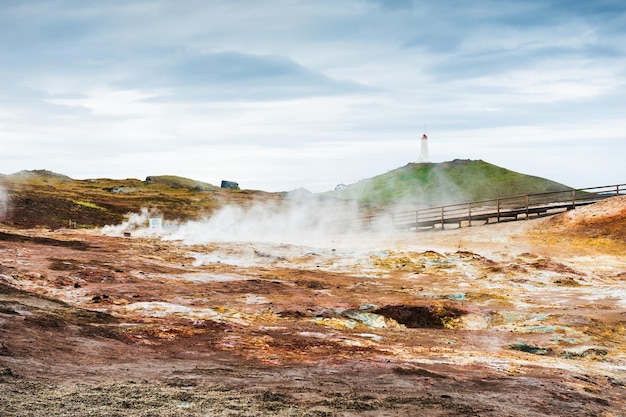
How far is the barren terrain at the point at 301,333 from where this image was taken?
782 centimetres

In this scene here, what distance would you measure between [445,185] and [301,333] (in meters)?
73.4

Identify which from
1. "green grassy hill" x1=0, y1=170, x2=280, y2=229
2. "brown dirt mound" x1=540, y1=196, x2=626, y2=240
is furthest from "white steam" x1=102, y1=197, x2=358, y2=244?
"brown dirt mound" x1=540, y1=196, x2=626, y2=240

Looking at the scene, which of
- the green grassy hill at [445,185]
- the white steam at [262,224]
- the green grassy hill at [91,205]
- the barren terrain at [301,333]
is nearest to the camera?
the barren terrain at [301,333]

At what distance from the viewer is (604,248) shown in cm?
3588

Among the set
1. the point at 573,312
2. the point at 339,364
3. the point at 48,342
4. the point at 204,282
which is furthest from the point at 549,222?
the point at 48,342

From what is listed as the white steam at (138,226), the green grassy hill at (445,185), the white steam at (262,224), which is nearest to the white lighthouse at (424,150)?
A: the green grassy hill at (445,185)

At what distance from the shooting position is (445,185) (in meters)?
84.2

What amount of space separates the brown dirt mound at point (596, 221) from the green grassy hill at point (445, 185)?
110 feet

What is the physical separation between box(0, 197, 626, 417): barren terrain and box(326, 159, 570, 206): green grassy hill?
4878cm

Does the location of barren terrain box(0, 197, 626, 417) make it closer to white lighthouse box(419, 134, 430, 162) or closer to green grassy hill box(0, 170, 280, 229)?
green grassy hill box(0, 170, 280, 229)

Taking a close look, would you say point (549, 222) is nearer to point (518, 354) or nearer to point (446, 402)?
point (518, 354)

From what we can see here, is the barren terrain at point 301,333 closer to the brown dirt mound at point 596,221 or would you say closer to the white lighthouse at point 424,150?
the brown dirt mound at point 596,221

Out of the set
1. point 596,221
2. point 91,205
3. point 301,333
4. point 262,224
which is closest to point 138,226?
point 91,205

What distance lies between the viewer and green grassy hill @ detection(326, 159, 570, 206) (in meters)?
79.2
